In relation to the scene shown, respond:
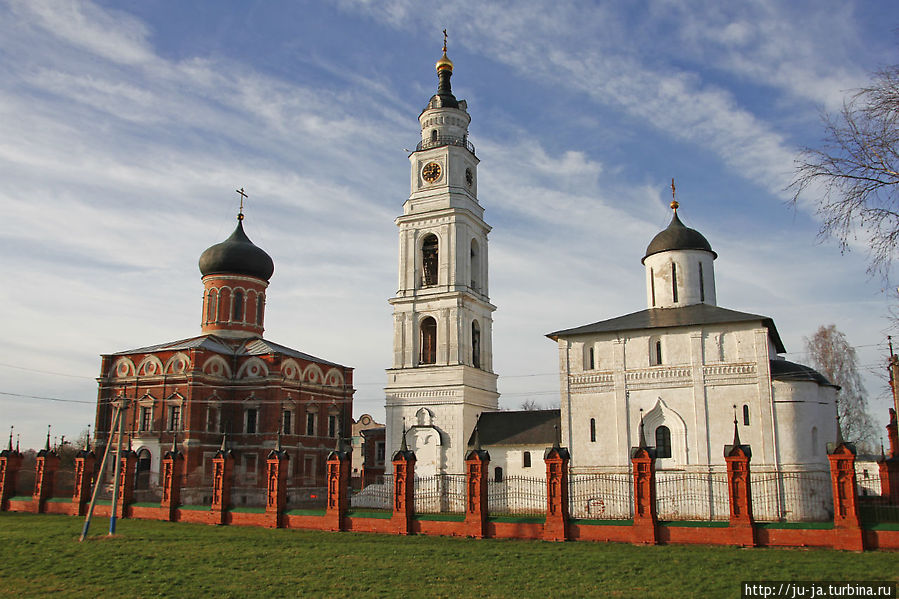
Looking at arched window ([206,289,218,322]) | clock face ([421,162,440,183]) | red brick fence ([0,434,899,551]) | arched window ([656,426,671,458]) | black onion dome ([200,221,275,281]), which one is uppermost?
clock face ([421,162,440,183])

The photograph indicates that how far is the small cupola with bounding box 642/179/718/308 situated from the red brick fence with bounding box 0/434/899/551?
28.9 feet

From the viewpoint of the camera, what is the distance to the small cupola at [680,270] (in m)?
28.6

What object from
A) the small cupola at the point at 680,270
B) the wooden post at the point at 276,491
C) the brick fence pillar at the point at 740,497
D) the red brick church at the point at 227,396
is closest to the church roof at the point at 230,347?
the red brick church at the point at 227,396

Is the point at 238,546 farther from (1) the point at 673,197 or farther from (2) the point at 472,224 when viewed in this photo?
(1) the point at 673,197

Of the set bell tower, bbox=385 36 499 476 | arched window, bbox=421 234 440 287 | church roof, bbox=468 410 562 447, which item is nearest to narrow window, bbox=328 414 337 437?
bell tower, bbox=385 36 499 476

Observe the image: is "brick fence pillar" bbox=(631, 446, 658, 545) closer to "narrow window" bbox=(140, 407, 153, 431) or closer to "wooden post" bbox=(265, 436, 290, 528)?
"wooden post" bbox=(265, 436, 290, 528)

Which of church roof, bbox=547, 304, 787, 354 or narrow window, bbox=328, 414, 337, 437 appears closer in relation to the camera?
church roof, bbox=547, 304, 787, 354

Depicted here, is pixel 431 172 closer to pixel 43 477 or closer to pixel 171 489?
pixel 171 489

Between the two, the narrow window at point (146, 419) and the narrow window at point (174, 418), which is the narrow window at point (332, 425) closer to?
the narrow window at point (174, 418)

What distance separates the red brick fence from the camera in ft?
53.5

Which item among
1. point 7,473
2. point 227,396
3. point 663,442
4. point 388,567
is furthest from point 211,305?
point 388,567

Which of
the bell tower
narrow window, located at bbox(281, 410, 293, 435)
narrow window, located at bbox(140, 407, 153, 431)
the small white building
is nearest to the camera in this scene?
the small white building

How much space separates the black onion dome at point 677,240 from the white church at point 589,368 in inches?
2.6

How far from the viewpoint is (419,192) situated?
33000mm
